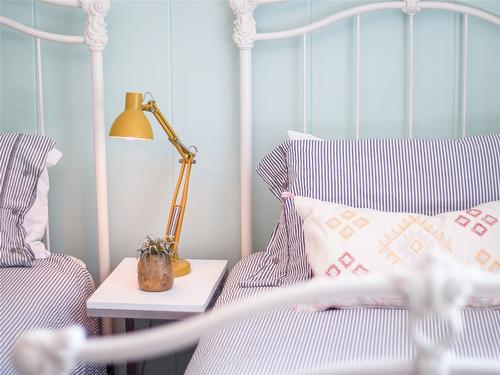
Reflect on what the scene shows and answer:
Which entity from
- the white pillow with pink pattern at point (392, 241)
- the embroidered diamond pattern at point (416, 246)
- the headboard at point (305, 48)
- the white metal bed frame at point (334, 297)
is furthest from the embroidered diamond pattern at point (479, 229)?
the white metal bed frame at point (334, 297)

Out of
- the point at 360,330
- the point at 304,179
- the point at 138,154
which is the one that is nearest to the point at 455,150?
the point at 304,179

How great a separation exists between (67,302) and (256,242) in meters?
0.66

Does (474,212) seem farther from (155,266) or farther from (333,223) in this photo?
(155,266)

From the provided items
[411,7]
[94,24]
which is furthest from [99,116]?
[411,7]

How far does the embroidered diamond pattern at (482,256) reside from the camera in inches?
60.9

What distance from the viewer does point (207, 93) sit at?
2201 millimetres

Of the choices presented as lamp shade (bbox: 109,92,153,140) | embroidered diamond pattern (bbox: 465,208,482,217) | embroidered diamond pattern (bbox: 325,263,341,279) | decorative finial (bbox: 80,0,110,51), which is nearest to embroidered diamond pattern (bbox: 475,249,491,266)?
embroidered diamond pattern (bbox: 465,208,482,217)

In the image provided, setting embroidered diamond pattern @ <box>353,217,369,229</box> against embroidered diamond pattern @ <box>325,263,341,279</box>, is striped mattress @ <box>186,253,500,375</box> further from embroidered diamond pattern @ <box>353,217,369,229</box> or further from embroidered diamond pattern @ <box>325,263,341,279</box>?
embroidered diamond pattern @ <box>353,217,369,229</box>

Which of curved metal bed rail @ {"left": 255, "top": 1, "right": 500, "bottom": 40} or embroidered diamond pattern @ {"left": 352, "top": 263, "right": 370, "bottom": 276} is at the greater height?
curved metal bed rail @ {"left": 255, "top": 1, "right": 500, "bottom": 40}

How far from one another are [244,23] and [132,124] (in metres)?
0.49

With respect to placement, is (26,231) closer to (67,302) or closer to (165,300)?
(67,302)

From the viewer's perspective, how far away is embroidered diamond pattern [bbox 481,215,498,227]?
62.6 inches

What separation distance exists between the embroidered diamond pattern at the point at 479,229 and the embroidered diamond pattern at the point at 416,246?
13 centimetres

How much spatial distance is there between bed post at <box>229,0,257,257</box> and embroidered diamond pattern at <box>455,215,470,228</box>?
71cm
